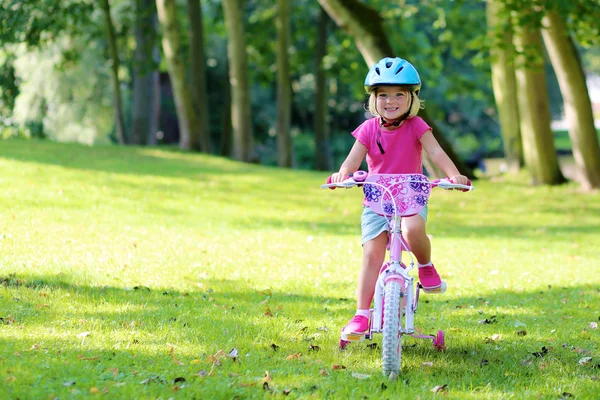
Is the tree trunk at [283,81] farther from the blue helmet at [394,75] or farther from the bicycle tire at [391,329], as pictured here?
the bicycle tire at [391,329]

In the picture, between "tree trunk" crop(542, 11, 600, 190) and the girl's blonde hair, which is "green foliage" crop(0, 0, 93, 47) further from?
the girl's blonde hair

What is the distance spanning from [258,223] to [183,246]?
3466 mm

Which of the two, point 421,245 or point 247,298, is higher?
point 421,245

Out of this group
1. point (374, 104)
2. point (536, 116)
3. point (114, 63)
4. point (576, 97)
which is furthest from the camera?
point (114, 63)

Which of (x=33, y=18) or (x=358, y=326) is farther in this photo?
(x=33, y=18)

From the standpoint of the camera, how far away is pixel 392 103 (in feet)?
18.9

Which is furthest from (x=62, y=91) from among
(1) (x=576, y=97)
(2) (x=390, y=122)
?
(2) (x=390, y=122)

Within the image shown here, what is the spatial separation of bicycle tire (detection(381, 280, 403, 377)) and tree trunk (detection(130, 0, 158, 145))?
23.5 meters

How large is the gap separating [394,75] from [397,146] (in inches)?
18.5

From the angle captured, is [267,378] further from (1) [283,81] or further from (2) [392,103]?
(1) [283,81]

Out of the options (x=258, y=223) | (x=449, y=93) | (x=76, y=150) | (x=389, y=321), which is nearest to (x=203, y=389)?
(x=389, y=321)

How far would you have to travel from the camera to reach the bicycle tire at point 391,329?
17.4 ft

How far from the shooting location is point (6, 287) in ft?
24.8

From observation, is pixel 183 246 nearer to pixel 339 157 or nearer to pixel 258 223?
pixel 258 223
